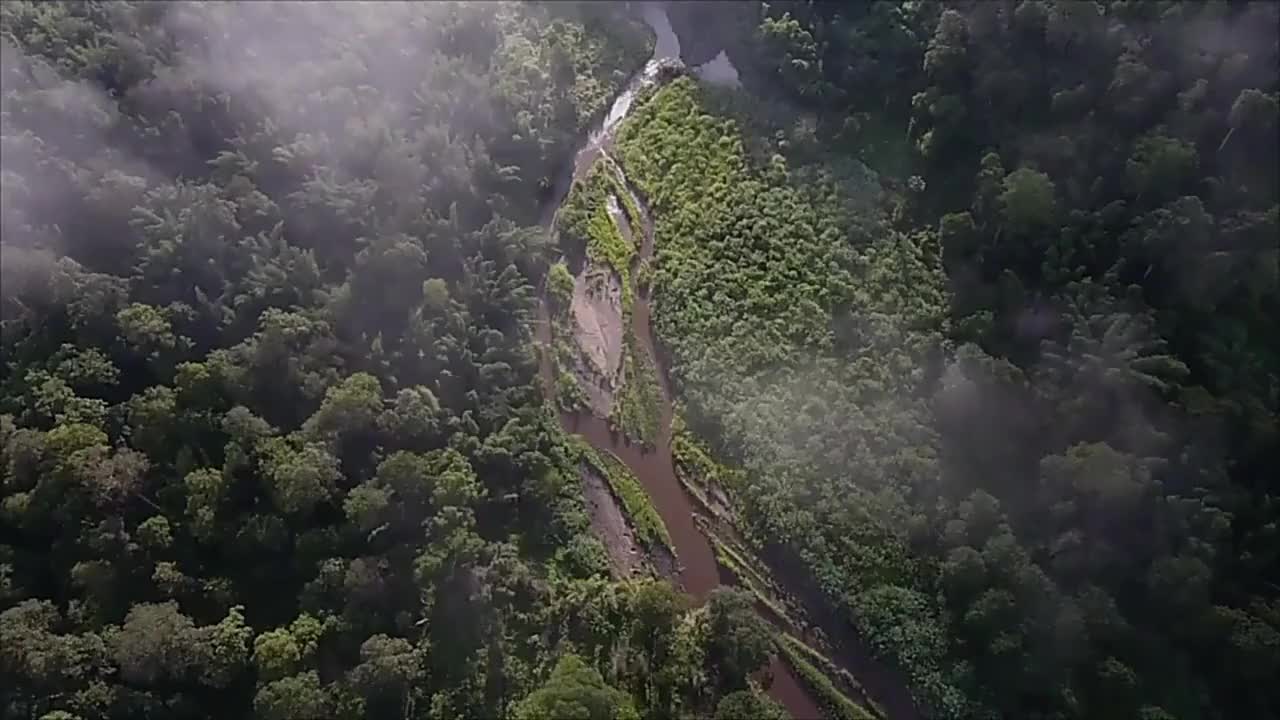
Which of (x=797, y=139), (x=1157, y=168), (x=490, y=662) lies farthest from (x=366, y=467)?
(x=1157, y=168)

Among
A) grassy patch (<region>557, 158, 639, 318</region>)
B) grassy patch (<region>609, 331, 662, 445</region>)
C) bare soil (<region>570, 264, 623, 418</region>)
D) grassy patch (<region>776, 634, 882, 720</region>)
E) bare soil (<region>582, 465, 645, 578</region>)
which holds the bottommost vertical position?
grassy patch (<region>776, 634, 882, 720</region>)

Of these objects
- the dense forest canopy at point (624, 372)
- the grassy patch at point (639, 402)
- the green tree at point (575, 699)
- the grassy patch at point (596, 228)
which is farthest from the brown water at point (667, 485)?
the green tree at point (575, 699)

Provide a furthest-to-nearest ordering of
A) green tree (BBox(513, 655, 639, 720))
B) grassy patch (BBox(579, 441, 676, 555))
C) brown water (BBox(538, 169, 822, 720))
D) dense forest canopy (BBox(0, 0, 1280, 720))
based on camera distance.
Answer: grassy patch (BBox(579, 441, 676, 555)) < brown water (BBox(538, 169, 822, 720)) < dense forest canopy (BBox(0, 0, 1280, 720)) < green tree (BBox(513, 655, 639, 720))

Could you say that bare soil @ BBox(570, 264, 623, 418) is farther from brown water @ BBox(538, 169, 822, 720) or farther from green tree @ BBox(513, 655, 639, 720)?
green tree @ BBox(513, 655, 639, 720)

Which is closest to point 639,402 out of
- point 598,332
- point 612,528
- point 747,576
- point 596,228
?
point 598,332

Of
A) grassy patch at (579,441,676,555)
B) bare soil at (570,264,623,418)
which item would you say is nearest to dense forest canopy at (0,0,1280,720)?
grassy patch at (579,441,676,555)

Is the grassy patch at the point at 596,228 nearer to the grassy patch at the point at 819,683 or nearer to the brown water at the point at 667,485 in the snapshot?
the brown water at the point at 667,485

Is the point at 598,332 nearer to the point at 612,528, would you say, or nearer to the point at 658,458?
the point at 658,458
